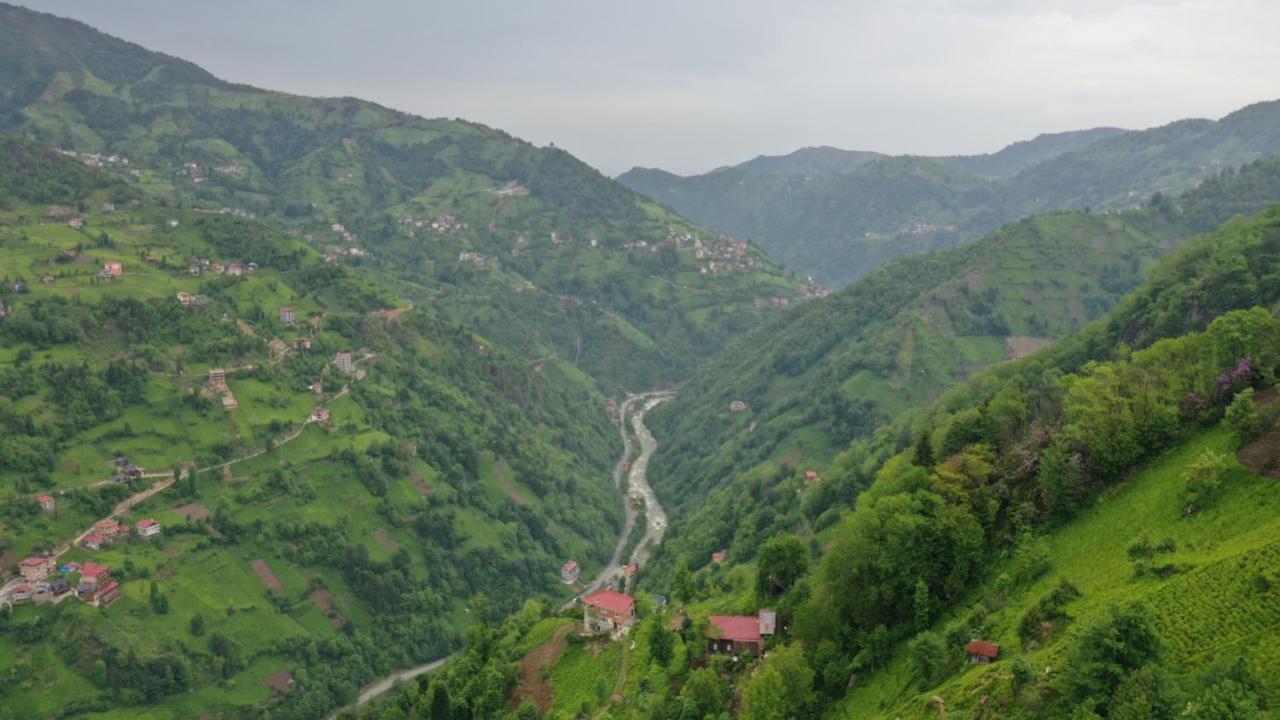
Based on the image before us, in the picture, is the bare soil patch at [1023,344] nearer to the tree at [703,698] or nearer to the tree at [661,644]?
the tree at [661,644]

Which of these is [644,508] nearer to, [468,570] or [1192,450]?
[468,570]

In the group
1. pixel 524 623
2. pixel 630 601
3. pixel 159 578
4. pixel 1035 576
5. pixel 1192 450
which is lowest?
pixel 159 578

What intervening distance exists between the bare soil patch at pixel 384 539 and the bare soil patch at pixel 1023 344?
97.5 m

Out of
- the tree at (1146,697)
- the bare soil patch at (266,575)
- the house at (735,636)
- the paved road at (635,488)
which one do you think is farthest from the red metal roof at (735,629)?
the bare soil patch at (266,575)

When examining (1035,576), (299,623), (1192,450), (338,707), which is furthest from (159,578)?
(1192,450)

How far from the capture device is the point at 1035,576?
114ft

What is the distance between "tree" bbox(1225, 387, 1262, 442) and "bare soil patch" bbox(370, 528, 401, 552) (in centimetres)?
8636

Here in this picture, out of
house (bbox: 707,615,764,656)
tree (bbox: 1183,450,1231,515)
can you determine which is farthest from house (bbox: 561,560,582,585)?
tree (bbox: 1183,450,1231,515)

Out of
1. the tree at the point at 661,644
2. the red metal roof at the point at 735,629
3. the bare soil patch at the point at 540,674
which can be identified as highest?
the red metal roof at the point at 735,629

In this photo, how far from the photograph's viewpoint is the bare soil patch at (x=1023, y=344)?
129 meters

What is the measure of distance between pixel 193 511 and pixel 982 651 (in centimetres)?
8506

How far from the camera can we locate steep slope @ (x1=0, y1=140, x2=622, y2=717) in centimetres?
7650

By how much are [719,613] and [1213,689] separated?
3289cm

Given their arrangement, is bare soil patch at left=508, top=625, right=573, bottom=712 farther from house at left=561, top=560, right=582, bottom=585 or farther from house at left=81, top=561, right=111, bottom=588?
house at left=561, top=560, right=582, bottom=585
